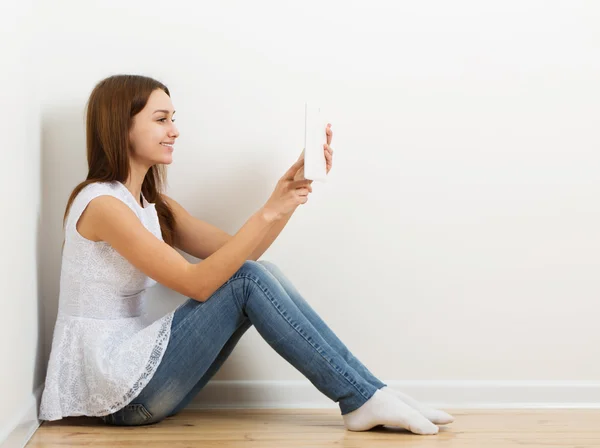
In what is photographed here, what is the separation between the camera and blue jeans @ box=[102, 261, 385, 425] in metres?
A: 1.84

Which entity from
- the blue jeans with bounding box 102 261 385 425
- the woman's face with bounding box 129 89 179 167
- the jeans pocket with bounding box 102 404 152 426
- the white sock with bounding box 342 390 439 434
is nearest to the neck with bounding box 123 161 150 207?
the woman's face with bounding box 129 89 179 167

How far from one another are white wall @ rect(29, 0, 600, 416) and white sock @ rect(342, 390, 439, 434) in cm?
38

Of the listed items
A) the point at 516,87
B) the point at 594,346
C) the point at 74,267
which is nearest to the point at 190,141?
the point at 74,267

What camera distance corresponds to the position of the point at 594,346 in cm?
224

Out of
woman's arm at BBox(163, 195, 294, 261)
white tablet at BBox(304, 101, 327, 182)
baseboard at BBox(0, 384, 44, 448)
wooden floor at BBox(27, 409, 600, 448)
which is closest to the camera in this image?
baseboard at BBox(0, 384, 44, 448)

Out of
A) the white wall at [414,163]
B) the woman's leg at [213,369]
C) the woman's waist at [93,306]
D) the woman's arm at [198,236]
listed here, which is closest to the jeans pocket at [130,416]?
the woman's leg at [213,369]

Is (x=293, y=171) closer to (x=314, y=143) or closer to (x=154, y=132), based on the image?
(x=314, y=143)

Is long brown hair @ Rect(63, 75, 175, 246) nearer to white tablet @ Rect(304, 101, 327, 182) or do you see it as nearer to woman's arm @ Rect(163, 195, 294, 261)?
woman's arm @ Rect(163, 195, 294, 261)

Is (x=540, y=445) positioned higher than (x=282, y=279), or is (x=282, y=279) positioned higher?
(x=282, y=279)

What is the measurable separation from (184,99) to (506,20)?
937 mm

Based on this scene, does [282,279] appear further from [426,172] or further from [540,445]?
[540,445]

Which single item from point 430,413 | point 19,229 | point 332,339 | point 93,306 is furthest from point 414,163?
point 19,229

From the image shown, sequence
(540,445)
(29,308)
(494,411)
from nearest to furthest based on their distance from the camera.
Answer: (540,445) < (29,308) < (494,411)

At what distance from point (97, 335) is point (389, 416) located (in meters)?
0.72
